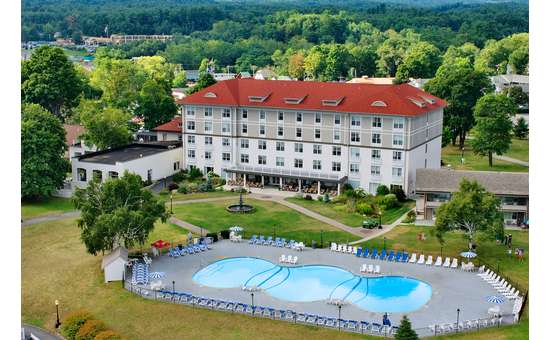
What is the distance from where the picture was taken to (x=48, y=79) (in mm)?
104125

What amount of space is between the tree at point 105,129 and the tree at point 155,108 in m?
11.5

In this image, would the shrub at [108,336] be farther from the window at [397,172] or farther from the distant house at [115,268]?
the window at [397,172]

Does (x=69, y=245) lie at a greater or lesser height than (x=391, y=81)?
lesser

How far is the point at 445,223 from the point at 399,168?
1852cm

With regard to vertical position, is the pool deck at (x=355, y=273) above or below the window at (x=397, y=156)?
below

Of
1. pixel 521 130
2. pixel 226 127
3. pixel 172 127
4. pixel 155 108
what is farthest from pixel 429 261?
pixel 155 108

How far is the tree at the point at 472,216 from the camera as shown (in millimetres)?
53500

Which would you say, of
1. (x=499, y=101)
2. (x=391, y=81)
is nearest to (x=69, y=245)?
(x=499, y=101)

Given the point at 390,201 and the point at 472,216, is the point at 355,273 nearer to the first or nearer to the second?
the point at 472,216

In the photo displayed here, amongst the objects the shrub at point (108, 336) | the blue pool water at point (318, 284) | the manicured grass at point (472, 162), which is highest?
the manicured grass at point (472, 162)

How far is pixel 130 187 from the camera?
5466cm

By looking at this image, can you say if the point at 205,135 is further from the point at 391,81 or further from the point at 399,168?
the point at 391,81

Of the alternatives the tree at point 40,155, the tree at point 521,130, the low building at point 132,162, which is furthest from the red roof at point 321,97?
the tree at point 521,130

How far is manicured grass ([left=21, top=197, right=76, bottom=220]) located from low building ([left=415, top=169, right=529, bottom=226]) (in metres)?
32.3
